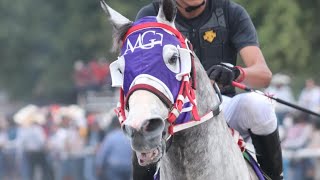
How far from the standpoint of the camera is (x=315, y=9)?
63.0ft

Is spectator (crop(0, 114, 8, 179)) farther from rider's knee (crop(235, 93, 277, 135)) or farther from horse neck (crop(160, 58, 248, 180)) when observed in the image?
horse neck (crop(160, 58, 248, 180))

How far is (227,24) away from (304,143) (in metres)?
10.5

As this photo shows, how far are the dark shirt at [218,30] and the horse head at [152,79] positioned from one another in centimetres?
85

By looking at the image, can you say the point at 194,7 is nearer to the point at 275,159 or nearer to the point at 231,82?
the point at 231,82

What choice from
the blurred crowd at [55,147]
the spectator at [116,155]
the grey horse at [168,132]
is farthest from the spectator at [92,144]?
the grey horse at [168,132]

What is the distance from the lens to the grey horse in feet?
17.4

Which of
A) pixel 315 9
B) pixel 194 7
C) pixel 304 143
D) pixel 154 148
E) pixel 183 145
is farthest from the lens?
pixel 315 9

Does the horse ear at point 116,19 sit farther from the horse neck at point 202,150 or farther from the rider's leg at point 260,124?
the rider's leg at point 260,124

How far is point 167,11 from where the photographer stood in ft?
18.9

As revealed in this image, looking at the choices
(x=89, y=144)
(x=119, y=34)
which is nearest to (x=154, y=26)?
(x=119, y=34)

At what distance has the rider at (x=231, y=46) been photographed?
22.1ft

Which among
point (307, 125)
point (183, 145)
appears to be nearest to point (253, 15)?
point (307, 125)

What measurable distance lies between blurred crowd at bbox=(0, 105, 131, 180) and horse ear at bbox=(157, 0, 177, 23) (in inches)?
493

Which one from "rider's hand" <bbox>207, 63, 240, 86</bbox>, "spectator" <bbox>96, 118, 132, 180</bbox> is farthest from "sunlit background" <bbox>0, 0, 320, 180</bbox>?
"rider's hand" <bbox>207, 63, 240, 86</bbox>
